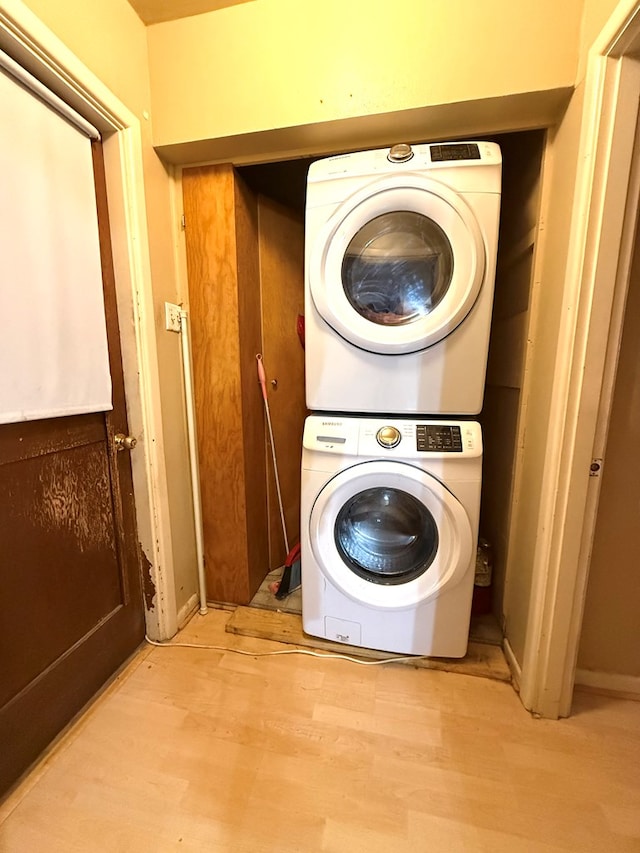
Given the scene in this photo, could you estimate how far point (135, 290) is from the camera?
1275 millimetres

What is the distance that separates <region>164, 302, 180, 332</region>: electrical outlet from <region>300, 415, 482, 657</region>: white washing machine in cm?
66

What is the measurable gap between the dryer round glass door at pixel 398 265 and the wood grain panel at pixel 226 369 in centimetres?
41

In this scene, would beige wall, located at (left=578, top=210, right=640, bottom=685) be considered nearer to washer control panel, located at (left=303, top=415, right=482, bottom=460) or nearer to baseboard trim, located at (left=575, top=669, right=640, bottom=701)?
baseboard trim, located at (left=575, top=669, right=640, bottom=701)

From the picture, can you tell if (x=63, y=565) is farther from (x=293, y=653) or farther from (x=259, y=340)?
(x=259, y=340)

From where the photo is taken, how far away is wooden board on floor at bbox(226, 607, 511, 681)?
1.35 meters

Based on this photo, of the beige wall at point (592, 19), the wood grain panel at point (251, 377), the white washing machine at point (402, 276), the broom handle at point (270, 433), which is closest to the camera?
the beige wall at point (592, 19)

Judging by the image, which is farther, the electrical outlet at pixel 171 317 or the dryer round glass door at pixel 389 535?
the electrical outlet at pixel 171 317

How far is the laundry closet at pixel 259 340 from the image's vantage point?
4.69ft

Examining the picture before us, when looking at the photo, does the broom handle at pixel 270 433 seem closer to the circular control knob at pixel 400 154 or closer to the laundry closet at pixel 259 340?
Answer: the laundry closet at pixel 259 340

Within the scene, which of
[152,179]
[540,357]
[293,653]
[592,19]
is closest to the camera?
[592,19]

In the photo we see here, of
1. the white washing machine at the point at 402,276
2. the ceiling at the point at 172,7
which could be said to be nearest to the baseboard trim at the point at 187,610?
the white washing machine at the point at 402,276

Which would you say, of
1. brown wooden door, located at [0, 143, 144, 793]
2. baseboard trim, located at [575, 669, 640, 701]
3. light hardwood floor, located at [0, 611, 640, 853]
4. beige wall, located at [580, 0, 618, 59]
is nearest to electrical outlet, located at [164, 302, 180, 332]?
brown wooden door, located at [0, 143, 144, 793]

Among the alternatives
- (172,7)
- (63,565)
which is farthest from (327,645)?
(172,7)

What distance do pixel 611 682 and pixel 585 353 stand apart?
1.13 meters
